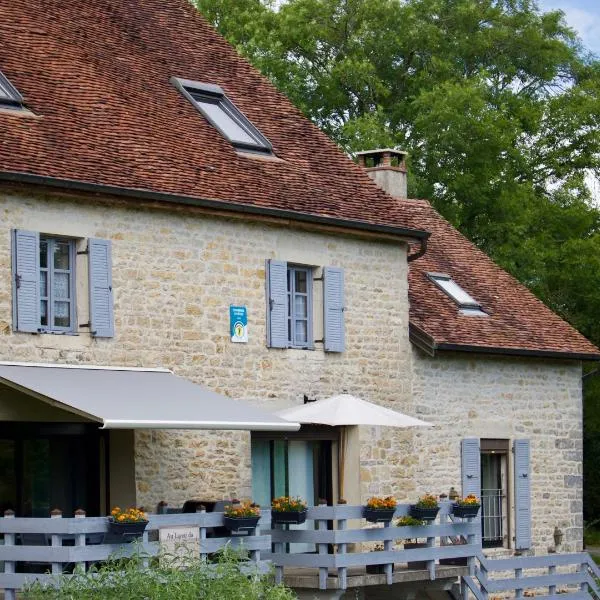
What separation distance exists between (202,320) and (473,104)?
1767 cm

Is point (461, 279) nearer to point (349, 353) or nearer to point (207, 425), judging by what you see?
point (349, 353)

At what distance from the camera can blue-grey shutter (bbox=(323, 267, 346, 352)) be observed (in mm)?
23672

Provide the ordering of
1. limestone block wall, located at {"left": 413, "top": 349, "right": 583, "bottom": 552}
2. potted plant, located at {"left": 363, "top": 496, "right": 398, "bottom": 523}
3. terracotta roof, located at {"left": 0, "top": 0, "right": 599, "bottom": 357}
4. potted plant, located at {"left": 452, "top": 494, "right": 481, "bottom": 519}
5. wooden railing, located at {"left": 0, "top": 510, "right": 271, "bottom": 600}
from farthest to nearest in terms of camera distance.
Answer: limestone block wall, located at {"left": 413, "top": 349, "right": 583, "bottom": 552} → potted plant, located at {"left": 452, "top": 494, "right": 481, "bottom": 519} → terracotta roof, located at {"left": 0, "top": 0, "right": 599, "bottom": 357} → potted plant, located at {"left": 363, "top": 496, "right": 398, "bottom": 523} → wooden railing, located at {"left": 0, "top": 510, "right": 271, "bottom": 600}

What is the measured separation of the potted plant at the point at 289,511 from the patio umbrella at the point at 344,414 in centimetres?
133

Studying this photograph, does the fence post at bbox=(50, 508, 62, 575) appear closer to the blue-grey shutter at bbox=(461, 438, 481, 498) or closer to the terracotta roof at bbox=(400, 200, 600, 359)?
the terracotta roof at bbox=(400, 200, 600, 359)

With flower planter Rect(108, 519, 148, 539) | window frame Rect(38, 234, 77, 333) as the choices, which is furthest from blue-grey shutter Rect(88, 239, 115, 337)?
flower planter Rect(108, 519, 148, 539)

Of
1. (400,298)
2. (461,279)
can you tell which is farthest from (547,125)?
(400,298)

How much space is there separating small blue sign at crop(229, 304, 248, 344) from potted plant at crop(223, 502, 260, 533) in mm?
3275

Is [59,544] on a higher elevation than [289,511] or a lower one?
lower

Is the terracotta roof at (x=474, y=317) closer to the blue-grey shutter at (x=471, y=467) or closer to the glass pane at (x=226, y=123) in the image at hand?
the blue-grey shutter at (x=471, y=467)

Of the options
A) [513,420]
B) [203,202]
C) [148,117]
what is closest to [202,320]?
[203,202]

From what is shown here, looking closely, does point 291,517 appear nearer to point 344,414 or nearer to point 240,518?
point 240,518

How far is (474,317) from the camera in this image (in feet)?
88.7

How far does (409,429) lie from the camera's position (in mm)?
25172
